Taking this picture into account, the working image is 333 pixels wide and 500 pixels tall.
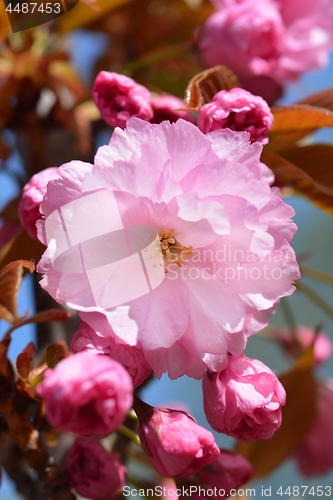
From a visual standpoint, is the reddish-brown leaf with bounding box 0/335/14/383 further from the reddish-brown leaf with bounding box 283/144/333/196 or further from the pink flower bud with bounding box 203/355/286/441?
the reddish-brown leaf with bounding box 283/144/333/196

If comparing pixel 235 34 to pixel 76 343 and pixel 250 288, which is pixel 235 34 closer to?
pixel 250 288

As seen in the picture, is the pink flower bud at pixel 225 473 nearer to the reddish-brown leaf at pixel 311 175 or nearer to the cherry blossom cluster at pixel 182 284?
the cherry blossom cluster at pixel 182 284

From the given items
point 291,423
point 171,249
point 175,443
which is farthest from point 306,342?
point 175,443

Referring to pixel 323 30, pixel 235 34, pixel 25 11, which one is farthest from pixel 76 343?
pixel 323 30

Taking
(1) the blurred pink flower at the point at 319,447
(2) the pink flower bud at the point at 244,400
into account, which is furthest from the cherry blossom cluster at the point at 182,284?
(1) the blurred pink flower at the point at 319,447

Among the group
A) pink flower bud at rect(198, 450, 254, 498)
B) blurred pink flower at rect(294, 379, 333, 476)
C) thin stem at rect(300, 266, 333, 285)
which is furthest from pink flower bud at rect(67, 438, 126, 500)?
blurred pink flower at rect(294, 379, 333, 476)

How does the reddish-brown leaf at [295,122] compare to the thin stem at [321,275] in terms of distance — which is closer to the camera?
the reddish-brown leaf at [295,122]

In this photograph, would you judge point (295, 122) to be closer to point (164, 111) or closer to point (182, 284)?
point (164, 111)
